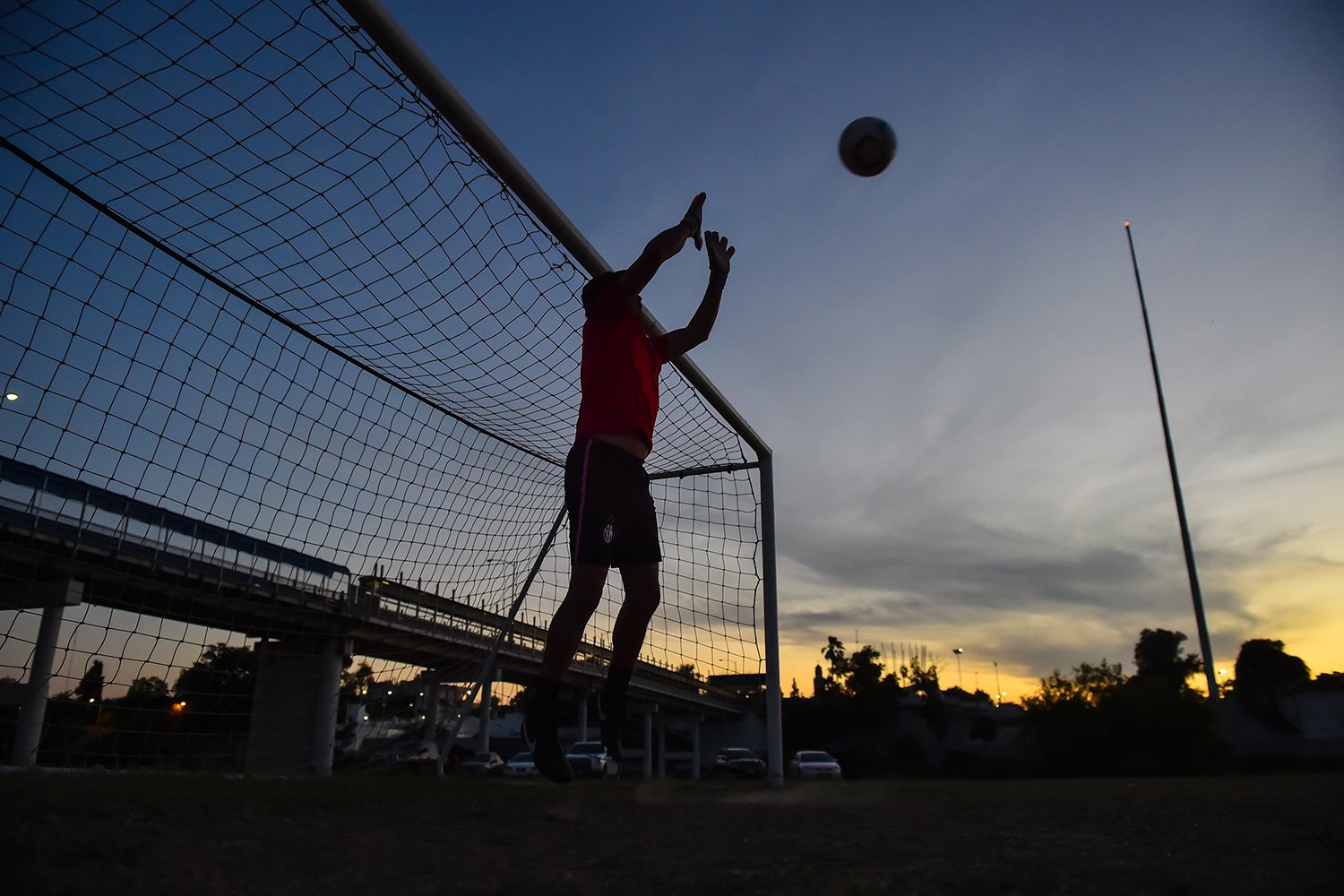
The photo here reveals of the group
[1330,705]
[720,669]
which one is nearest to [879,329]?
[720,669]

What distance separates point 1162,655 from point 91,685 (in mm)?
58320

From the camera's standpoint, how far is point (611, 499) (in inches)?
123

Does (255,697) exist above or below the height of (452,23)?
below

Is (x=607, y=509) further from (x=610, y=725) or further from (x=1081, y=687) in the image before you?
(x=1081, y=687)

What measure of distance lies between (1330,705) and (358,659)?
34601 mm

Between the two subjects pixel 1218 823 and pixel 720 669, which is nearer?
pixel 1218 823

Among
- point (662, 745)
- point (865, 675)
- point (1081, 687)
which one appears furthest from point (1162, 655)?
point (662, 745)

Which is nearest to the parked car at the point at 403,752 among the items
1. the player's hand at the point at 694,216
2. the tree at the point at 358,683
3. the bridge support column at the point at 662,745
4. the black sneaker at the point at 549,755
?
the tree at the point at 358,683

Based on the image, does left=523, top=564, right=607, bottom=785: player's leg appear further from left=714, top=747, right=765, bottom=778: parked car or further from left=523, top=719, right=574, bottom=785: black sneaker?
left=714, top=747, right=765, bottom=778: parked car

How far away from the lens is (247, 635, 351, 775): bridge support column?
5.46 meters

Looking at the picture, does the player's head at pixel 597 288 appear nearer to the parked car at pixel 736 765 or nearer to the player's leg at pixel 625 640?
the player's leg at pixel 625 640

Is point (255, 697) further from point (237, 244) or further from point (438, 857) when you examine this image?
Result: point (438, 857)

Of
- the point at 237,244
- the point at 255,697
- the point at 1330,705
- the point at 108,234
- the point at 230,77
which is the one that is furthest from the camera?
the point at 1330,705

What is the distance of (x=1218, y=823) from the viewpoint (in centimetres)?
246
